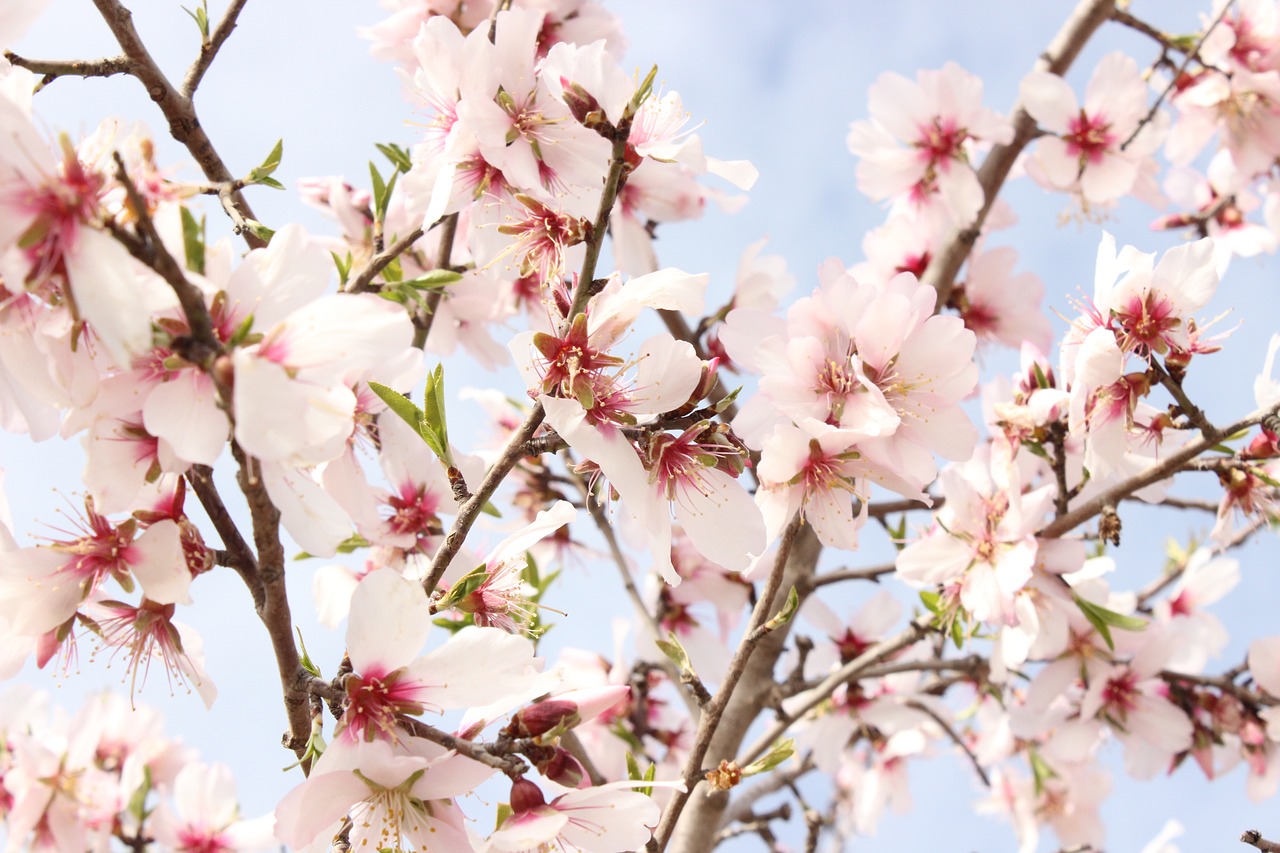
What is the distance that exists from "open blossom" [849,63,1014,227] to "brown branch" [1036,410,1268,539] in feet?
3.54

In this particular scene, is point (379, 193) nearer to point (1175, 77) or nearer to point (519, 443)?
point (519, 443)

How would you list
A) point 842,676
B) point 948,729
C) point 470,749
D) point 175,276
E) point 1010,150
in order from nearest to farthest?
point 175,276 → point 470,749 → point 842,676 → point 948,729 → point 1010,150

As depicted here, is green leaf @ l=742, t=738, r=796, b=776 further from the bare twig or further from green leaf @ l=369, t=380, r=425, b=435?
the bare twig

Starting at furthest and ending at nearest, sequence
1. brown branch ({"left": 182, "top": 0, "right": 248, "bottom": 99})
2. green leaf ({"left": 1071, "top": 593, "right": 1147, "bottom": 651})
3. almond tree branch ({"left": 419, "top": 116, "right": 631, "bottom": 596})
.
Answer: green leaf ({"left": 1071, "top": 593, "right": 1147, "bottom": 651})
brown branch ({"left": 182, "top": 0, "right": 248, "bottom": 99})
almond tree branch ({"left": 419, "top": 116, "right": 631, "bottom": 596})

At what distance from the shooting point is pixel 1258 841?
1164 millimetres

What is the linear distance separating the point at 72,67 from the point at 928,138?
87.4 inches

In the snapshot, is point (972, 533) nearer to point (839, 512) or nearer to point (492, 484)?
point (839, 512)

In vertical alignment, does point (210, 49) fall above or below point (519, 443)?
above

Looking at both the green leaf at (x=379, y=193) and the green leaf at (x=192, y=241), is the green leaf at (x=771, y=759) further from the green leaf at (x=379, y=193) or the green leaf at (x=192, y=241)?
the green leaf at (x=379, y=193)

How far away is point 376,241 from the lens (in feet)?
5.90

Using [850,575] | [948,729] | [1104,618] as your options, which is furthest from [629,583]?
[1104,618]

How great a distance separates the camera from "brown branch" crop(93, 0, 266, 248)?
1.38 m

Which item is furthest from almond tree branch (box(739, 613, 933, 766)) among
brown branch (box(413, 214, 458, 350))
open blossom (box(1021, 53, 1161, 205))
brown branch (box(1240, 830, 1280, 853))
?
open blossom (box(1021, 53, 1161, 205))

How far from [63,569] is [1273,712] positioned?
295cm
